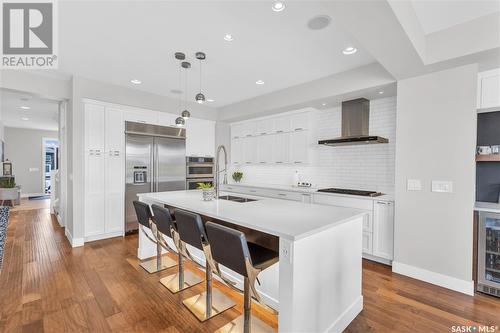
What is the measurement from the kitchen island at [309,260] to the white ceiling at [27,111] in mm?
5068

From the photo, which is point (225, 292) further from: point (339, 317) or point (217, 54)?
point (217, 54)

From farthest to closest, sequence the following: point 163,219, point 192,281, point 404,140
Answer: point 404,140 < point 192,281 < point 163,219

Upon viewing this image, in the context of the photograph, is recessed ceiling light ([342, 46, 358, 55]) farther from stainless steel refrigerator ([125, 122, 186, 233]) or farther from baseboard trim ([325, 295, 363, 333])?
stainless steel refrigerator ([125, 122, 186, 233])

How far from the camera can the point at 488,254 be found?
8.30ft

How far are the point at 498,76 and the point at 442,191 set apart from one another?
137 centimetres

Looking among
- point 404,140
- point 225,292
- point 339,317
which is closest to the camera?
point 339,317

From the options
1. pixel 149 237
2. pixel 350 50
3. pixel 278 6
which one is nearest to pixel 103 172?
pixel 149 237

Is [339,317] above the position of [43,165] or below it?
below

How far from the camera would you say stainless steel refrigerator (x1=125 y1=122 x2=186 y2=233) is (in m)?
4.49

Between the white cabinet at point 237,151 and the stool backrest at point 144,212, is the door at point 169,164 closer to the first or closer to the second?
the white cabinet at point 237,151

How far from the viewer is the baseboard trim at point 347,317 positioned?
1.89 metres

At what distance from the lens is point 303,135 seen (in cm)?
452

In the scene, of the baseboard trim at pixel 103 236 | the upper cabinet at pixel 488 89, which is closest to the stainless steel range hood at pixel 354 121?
the upper cabinet at pixel 488 89

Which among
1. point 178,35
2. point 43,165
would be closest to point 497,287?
point 178,35
